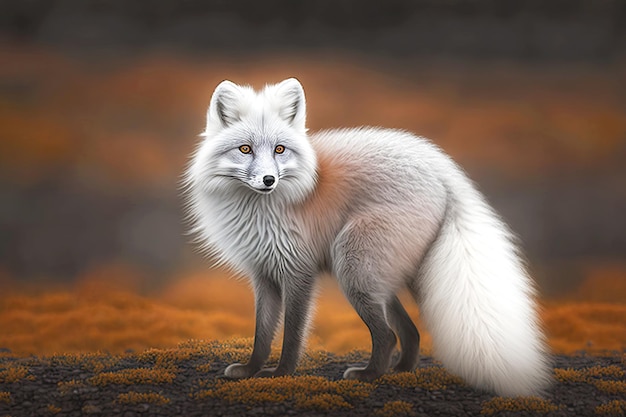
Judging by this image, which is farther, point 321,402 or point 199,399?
point 199,399

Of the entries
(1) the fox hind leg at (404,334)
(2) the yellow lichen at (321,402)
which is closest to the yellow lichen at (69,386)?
(2) the yellow lichen at (321,402)

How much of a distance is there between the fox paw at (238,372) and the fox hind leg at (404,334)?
1.20 metres

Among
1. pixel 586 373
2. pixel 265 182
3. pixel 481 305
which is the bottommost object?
pixel 586 373

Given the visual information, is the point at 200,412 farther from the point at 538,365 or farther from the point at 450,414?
the point at 538,365

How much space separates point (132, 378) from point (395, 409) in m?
1.96

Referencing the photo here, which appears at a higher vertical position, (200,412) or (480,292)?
(480,292)

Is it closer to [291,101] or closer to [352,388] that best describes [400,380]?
[352,388]

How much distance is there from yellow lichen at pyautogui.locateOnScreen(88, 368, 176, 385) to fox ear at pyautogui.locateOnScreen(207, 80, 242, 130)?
1.92 meters

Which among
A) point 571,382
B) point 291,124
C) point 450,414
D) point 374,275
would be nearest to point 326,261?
point 374,275

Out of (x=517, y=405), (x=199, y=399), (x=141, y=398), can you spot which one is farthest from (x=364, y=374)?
(x=141, y=398)

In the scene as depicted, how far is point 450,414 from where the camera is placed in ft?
15.5

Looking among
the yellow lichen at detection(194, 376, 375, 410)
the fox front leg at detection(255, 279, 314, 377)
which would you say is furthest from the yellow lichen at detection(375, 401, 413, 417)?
the fox front leg at detection(255, 279, 314, 377)

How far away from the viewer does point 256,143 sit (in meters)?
4.86

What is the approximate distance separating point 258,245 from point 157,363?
1.49m
